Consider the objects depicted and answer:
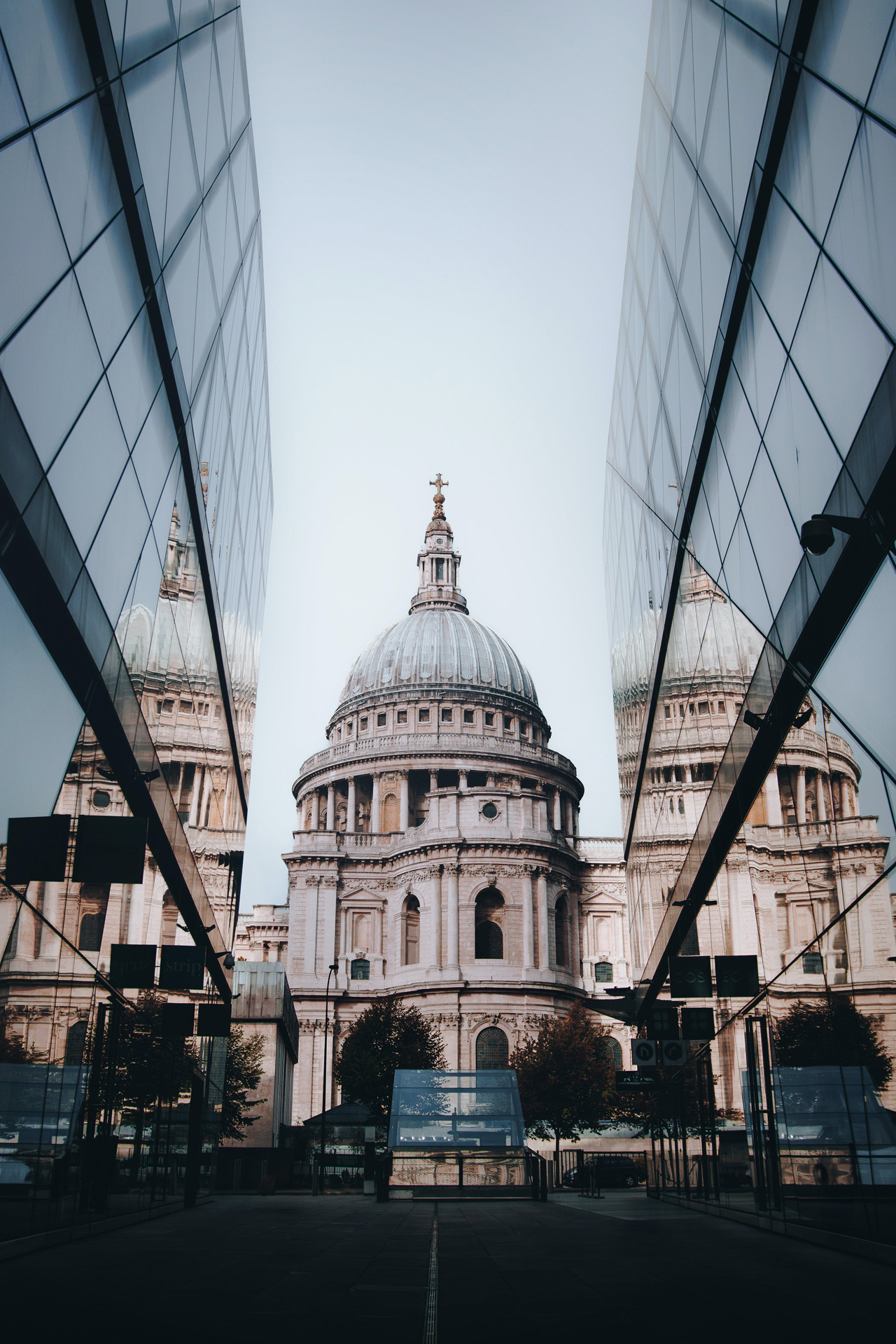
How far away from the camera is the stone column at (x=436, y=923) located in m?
79.6

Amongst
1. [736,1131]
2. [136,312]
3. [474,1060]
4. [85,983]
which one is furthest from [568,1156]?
[136,312]

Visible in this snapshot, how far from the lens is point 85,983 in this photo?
14.4 meters

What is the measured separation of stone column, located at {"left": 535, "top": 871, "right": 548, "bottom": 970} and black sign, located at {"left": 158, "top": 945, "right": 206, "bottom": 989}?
60.1m

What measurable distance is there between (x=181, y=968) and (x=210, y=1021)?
550cm

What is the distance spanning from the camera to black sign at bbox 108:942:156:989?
54.9ft

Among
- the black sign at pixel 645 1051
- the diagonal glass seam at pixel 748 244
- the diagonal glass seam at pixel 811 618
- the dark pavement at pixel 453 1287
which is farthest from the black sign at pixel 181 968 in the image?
the diagonal glass seam at pixel 748 244

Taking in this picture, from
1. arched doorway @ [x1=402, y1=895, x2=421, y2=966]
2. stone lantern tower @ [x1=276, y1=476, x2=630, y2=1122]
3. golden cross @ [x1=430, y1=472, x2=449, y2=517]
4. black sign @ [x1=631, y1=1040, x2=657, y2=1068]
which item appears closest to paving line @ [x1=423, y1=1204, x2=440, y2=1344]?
black sign @ [x1=631, y1=1040, x2=657, y2=1068]

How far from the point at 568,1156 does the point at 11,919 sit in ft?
176

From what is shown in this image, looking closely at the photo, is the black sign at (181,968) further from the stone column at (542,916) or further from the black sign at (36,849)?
the stone column at (542,916)

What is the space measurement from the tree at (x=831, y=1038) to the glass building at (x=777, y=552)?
0.15ft

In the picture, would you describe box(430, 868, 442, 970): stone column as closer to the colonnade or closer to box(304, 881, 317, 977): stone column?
box(304, 881, 317, 977): stone column

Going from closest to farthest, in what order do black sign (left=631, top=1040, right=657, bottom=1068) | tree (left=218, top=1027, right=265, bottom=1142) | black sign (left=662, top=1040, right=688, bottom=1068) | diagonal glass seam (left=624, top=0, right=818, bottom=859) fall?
diagonal glass seam (left=624, top=0, right=818, bottom=859) < black sign (left=662, top=1040, right=688, bottom=1068) < black sign (left=631, top=1040, right=657, bottom=1068) < tree (left=218, top=1027, right=265, bottom=1142)

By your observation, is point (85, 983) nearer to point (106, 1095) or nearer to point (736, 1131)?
point (106, 1095)

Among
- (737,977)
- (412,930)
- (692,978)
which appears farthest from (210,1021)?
(412,930)
